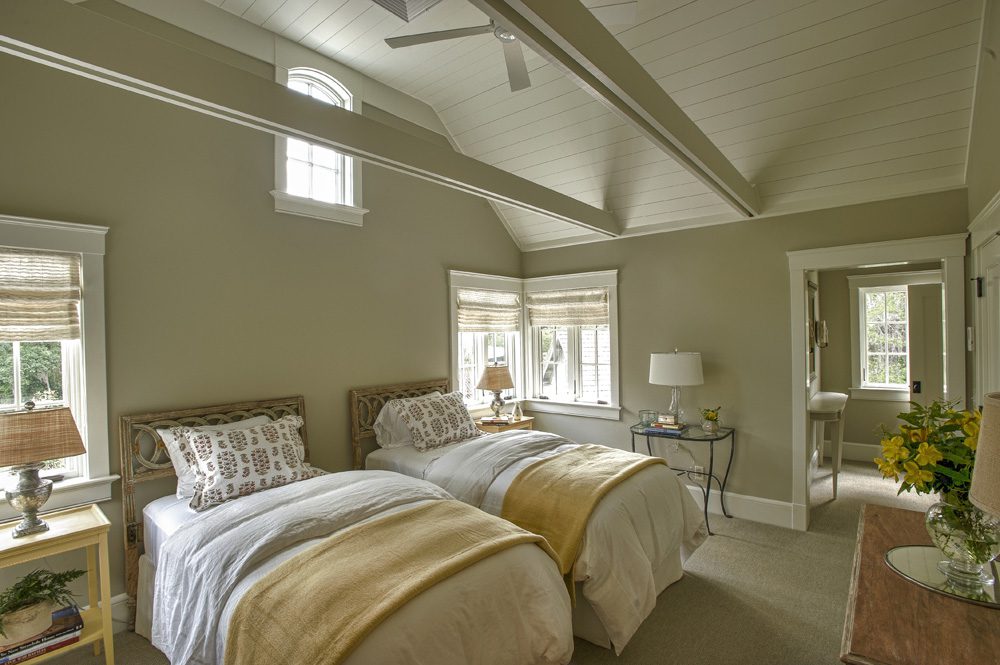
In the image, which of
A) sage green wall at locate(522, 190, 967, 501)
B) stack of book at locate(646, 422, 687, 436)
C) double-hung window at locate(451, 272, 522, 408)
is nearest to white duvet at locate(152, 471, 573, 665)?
stack of book at locate(646, 422, 687, 436)

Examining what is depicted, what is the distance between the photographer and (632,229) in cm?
486

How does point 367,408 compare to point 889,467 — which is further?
point 367,408

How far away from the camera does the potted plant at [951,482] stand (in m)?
1.50

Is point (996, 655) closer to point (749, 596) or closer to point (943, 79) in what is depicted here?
point (749, 596)

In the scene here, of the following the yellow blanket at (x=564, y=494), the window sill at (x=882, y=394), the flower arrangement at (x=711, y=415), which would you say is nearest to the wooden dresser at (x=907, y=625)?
the yellow blanket at (x=564, y=494)

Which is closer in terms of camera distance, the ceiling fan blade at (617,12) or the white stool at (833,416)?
the ceiling fan blade at (617,12)

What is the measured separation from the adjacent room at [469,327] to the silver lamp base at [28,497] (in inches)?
0.8

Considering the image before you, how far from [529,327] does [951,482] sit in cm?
426

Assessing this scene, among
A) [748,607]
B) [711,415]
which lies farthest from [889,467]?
[711,415]

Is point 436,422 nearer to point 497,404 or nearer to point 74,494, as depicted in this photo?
point 497,404

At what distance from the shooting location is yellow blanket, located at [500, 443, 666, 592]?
2.65 m

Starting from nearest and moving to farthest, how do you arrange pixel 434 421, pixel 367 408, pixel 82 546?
pixel 82 546, pixel 434 421, pixel 367 408

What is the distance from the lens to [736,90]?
11.2ft

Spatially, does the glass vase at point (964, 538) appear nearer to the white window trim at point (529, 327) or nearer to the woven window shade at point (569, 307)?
the white window trim at point (529, 327)
